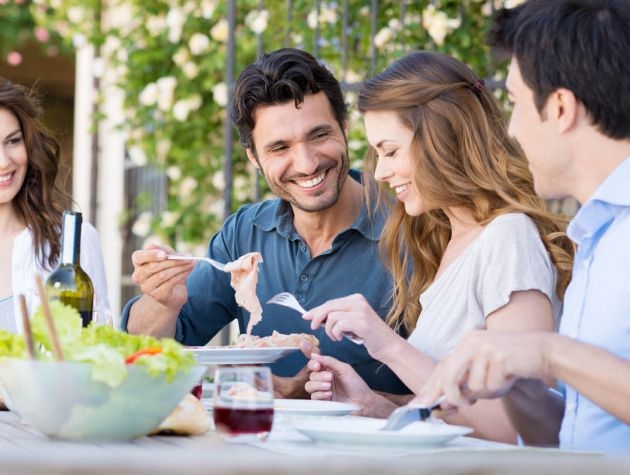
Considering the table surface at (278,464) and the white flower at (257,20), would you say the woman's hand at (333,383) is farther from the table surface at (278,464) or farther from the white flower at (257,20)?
the white flower at (257,20)

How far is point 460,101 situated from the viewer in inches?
115

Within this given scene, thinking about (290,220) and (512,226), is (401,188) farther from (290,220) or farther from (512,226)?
(290,220)

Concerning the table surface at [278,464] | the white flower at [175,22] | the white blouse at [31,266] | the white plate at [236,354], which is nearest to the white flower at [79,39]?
the white flower at [175,22]

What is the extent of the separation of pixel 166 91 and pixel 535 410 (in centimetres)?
487

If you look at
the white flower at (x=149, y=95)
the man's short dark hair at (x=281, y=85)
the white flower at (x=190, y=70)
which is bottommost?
the man's short dark hair at (x=281, y=85)

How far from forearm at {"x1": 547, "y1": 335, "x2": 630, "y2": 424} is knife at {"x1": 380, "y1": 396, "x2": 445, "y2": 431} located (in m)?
0.22

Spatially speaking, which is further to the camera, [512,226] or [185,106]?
[185,106]

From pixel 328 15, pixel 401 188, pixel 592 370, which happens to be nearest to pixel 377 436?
pixel 592 370

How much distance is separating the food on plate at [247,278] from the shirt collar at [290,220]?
1.66ft

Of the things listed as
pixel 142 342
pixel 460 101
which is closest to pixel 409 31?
pixel 460 101

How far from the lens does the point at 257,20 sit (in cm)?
554

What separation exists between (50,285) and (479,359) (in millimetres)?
1092

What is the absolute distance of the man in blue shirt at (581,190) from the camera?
70.1 inches

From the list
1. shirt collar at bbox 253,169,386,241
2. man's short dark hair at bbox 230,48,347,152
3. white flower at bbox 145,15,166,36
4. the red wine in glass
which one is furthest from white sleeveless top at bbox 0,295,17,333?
white flower at bbox 145,15,166,36
